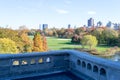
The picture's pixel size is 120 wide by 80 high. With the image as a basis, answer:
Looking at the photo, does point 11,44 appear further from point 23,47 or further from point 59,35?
point 59,35

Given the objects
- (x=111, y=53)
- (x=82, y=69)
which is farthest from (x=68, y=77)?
(x=111, y=53)

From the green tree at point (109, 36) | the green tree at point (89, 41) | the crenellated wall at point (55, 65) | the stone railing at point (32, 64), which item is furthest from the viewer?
the green tree at point (109, 36)

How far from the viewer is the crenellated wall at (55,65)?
9930 mm

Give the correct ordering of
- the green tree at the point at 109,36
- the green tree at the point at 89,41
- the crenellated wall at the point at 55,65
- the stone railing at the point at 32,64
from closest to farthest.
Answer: the crenellated wall at the point at 55,65, the stone railing at the point at 32,64, the green tree at the point at 89,41, the green tree at the point at 109,36

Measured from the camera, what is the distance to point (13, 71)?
11.0 meters

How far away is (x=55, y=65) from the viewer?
40.3 ft

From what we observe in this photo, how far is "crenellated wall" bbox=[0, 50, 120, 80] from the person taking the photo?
993cm

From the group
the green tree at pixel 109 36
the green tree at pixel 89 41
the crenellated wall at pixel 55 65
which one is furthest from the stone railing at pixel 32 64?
the green tree at pixel 109 36

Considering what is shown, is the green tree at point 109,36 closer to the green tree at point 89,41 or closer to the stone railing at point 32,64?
the green tree at point 89,41

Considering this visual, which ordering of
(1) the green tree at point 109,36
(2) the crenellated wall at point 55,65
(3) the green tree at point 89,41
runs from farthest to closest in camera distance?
(1) the green tree at point 109,36
(3) the green tree at point 89,41
(2) the crenellated wall at point 55,65

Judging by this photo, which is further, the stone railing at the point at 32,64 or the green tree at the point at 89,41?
the green tree at the point at 89,41

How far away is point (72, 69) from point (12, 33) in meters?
23.3

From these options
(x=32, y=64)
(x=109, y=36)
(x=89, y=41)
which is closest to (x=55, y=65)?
(x=32, y=64)

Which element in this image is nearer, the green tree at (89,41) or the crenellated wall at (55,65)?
the crenellated wall at (55,65)
